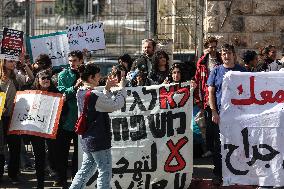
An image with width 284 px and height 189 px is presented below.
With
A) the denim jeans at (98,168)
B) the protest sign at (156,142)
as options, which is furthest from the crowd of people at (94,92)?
the protest sign at (156,142)

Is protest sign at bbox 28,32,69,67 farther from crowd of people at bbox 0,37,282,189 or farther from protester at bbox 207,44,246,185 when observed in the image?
protester at bbox 207,44,246,185

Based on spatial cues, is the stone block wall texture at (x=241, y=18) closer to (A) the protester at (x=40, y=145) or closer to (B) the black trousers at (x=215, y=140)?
(B) the black trousers at (x=215, y=140)

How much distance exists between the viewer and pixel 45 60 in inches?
449

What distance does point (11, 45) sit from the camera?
1114cm

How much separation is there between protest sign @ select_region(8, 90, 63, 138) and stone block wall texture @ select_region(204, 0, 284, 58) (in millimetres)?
3699

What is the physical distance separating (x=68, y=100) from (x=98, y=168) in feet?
5.34

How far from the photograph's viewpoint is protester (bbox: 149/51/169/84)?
10531 mm

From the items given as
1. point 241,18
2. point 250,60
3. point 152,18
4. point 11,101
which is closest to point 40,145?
point 11,101

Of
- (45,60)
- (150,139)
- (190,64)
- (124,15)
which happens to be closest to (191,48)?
(124,15)

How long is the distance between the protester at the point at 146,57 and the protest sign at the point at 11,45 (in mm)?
1644

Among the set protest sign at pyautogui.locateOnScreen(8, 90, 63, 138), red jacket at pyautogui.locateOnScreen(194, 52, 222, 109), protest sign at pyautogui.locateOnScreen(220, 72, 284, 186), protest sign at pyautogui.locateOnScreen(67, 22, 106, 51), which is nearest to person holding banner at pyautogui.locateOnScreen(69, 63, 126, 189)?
protest sign at pyautogui.locateOnScreen(8, 90, 63, 138)

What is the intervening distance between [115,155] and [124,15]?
241 inches

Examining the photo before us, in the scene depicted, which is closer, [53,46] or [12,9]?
→ [53,46]

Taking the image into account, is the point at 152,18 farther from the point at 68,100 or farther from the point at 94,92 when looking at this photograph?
the point at 94,92
